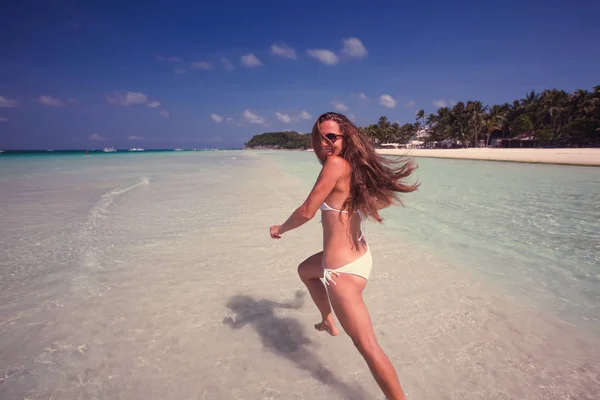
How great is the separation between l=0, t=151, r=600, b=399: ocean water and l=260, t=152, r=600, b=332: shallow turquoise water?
0.03 m

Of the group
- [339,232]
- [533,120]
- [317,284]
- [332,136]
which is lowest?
[317,284]

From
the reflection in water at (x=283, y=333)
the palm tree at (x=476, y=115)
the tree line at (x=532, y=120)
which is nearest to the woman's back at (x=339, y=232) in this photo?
the reflection in water at (x=283, y=333)

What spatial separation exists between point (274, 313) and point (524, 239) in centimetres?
469

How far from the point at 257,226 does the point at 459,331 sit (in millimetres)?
4383

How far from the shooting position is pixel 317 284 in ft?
8.00

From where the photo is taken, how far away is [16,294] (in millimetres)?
3400

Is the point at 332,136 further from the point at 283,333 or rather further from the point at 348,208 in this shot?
Result: the point at 283,333

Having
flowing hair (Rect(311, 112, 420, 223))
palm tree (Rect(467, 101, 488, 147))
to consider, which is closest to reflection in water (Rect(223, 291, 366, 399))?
flowing hair (Rect(311, 112, 420, 223))

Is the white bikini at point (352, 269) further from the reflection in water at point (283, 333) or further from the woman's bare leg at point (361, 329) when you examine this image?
the reflection in water at point (283, 333)

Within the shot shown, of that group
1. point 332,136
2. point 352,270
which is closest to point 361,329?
point 352,270

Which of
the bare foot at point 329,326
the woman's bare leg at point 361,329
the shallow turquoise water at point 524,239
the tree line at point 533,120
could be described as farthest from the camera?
the tree line at point 533,120

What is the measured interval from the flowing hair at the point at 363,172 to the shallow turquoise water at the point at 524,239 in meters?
2.47

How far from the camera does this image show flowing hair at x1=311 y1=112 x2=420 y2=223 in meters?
1.86

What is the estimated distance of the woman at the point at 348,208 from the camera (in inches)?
69.8
